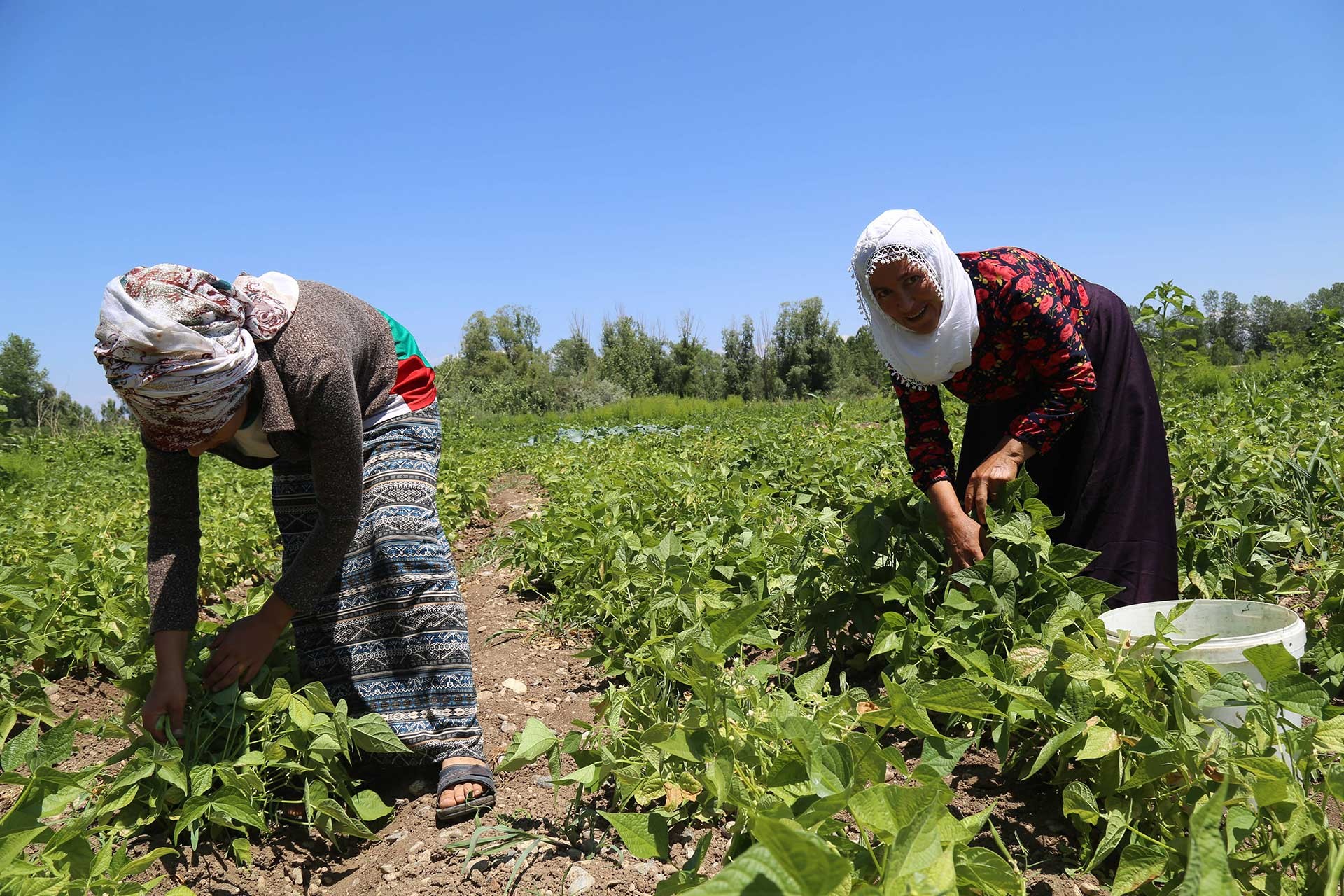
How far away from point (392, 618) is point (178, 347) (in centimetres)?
89

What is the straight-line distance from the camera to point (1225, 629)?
6.07 ft

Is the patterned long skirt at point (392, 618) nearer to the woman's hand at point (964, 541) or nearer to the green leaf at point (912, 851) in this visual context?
the woman's hand at point (964, 541)

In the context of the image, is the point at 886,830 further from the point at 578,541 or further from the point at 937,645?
the point at 578,541

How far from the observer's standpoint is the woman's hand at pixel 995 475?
80.0 inches

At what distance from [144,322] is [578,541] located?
2146mm

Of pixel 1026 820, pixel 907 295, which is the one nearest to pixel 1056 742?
pixel 1026 820

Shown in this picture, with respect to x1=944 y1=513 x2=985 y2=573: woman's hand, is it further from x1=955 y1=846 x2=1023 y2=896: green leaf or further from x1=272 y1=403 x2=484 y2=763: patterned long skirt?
x1=272 y1=403 x2=484 y2=763: patterned long skirt

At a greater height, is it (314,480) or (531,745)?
(314,480)

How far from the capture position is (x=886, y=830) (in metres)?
0.91

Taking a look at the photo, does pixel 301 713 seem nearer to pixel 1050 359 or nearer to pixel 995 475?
pixel 995 475

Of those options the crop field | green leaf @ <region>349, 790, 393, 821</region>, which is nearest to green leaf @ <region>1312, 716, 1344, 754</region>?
the crop field

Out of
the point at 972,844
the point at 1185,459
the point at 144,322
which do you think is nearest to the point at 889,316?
the point at 972,844

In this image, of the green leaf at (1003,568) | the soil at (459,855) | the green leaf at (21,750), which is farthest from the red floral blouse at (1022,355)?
the green leaf at (21,750)

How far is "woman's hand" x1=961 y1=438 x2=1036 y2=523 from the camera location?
6.67 ft
